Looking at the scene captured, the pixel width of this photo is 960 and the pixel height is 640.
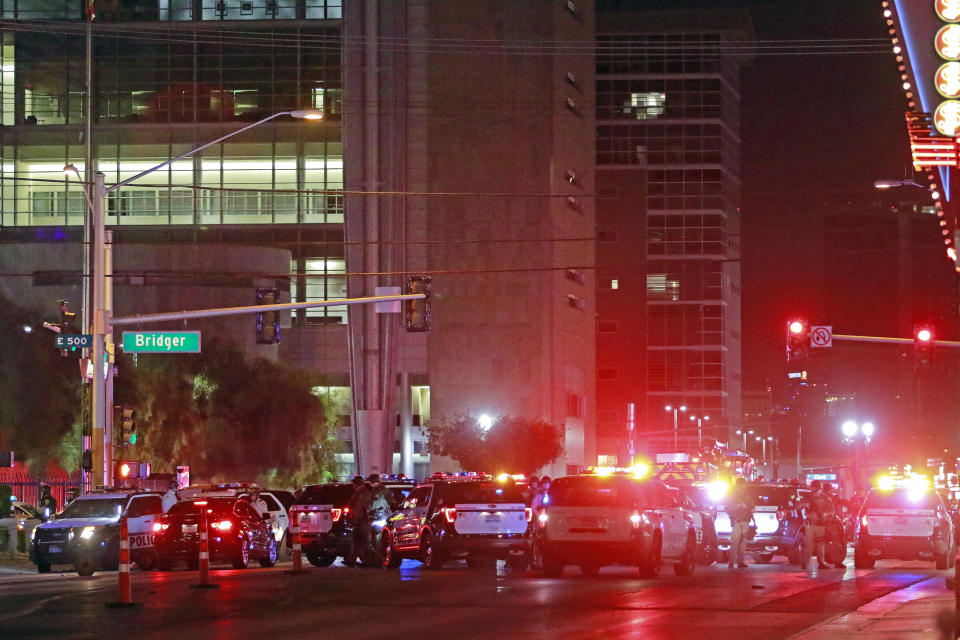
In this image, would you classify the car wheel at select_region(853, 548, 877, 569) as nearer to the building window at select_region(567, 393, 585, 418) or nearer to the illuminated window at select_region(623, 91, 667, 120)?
the building window at select_region(567, 393, 585, 418)

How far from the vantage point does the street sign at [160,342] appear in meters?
36.9

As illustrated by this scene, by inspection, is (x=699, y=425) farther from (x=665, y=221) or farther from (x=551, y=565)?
(x=551, y=565)

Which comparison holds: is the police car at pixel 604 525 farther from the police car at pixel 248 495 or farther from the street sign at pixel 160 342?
the street sign at pixel 160 342

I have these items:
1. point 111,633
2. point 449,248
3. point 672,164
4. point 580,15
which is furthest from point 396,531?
point 672,164

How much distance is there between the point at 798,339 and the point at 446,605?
80.5 feet

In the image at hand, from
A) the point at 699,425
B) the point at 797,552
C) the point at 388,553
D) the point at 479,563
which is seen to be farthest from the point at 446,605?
the point at 699,425

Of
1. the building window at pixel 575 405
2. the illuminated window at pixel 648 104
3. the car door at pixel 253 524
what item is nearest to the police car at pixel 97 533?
the car door at pixel 253 524

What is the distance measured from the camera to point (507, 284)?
318 feet

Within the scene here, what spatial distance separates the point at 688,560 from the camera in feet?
90.2

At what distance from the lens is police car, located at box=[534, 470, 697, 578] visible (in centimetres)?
2569

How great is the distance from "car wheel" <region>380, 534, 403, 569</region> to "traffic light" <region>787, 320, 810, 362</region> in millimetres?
16288

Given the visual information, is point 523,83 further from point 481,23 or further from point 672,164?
point 672,164

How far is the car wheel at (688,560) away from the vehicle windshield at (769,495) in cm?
514

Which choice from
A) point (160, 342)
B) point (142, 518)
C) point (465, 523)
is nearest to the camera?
point (465, 523)
